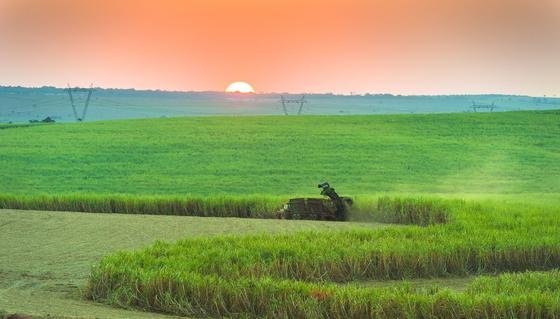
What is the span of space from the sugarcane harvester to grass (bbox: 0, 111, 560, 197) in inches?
234

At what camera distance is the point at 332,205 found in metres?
18.5

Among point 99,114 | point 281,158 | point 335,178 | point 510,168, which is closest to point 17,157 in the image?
point 281,158

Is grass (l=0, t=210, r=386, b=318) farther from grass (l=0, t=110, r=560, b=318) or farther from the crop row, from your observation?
the crop row

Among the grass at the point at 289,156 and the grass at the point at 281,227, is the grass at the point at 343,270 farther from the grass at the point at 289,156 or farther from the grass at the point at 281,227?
the grass at the point at 289,156

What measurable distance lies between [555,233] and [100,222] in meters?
8.03

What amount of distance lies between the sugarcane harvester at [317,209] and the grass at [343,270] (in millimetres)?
3103

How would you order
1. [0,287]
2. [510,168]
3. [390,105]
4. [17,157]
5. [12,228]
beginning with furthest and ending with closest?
[390,105] → [17,157] → [510,168] → [12,228] → [0,287]

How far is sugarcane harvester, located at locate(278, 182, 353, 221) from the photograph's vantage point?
60.2ft

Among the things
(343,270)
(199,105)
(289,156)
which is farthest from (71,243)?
(199,105)

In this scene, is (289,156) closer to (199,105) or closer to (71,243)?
(71,243)

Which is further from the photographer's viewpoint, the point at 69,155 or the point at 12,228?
the point at 69,155

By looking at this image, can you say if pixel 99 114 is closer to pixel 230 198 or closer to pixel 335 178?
pixel 335 178

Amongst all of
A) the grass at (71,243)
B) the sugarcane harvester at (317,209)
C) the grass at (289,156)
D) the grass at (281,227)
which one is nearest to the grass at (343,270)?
the grass at (281,227)

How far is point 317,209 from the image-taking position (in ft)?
60.7
